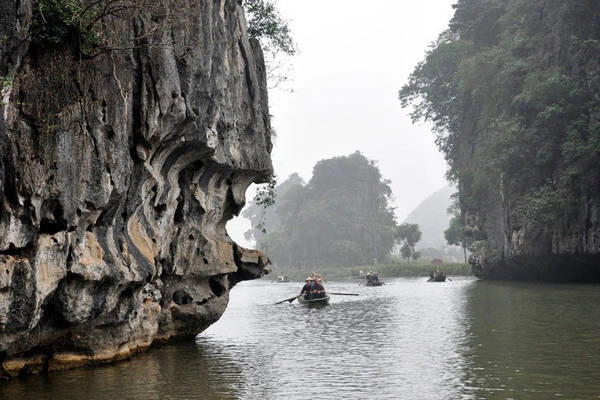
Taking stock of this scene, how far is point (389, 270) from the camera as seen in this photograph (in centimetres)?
6425

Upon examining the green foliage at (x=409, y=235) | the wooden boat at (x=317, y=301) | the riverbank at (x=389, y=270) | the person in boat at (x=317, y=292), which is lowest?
the wooden boat at (x=317, y=301)

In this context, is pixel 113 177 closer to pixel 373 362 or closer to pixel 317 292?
pixel 373 362

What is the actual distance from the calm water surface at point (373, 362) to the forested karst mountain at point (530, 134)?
34.3ft

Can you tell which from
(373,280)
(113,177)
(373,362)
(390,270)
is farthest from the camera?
(390,270)

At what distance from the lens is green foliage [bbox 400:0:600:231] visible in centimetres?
2983

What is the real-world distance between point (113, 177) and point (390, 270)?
178 ft

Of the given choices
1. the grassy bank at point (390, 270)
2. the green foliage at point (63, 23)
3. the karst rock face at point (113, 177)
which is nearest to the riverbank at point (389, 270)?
the grassy bank at point (390, 270)

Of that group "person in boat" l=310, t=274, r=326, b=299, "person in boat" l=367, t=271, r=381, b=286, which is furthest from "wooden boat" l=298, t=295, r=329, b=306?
"person in boat" l=367, t=271, r=381, b=286

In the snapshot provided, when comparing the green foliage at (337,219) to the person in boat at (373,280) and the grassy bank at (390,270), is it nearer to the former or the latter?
the grassy bank at (390,270)

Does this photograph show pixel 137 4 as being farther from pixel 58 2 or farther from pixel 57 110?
pixel 57 110

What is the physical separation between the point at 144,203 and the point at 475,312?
12.9m

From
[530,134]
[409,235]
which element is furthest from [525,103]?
[409,235]

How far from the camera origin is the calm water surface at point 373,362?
9977 mm

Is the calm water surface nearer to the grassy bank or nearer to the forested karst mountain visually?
the forested karst mountain
